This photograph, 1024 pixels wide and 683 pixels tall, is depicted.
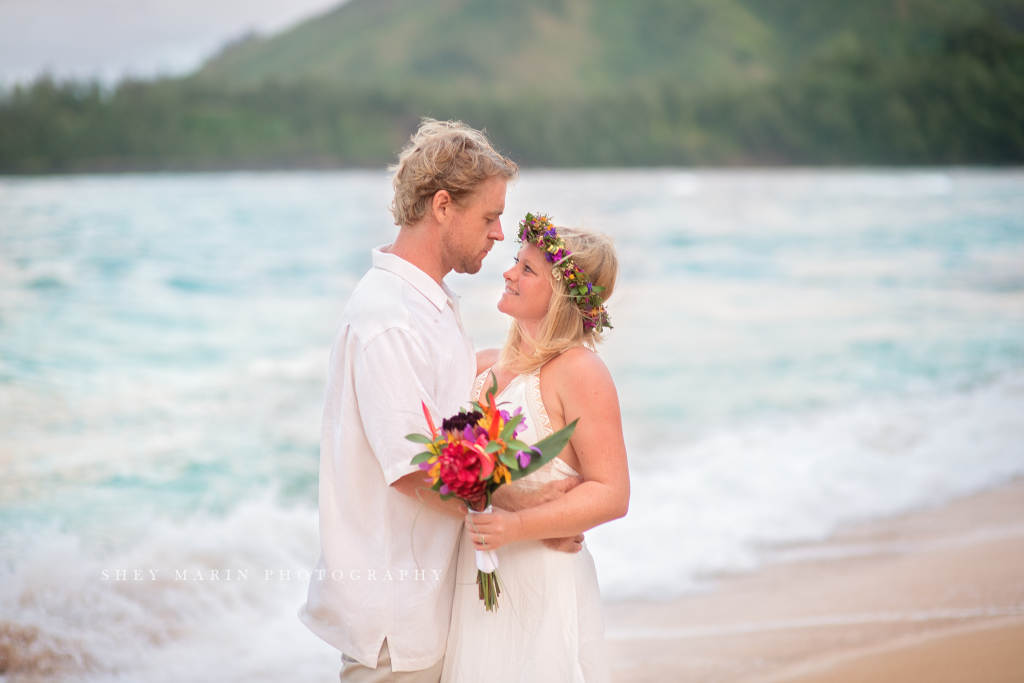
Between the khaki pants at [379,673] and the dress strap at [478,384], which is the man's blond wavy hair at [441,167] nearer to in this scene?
the dress strap at [478,384]

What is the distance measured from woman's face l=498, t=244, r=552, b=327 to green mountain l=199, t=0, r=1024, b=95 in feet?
117

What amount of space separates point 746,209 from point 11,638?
30733mm

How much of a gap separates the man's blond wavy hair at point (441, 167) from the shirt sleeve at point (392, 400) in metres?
0.46

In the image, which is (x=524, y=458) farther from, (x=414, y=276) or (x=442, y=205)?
(x=442, y=205)

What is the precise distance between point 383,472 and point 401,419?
0.61 ft

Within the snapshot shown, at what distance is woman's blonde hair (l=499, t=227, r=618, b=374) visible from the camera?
2.50 meters

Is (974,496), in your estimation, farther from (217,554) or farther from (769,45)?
(769,45)

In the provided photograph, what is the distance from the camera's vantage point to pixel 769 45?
4453cm

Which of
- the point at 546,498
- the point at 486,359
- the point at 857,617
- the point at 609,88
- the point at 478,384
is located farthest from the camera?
the point at 609,88

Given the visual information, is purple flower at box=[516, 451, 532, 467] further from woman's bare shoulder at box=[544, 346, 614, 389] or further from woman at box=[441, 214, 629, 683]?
woman's bare shoulder at box=[544, 346, 614, 389]

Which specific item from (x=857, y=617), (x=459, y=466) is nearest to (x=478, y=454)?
(x=459, y=466)

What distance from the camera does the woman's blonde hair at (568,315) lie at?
2.50m

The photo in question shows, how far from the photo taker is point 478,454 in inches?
78.3

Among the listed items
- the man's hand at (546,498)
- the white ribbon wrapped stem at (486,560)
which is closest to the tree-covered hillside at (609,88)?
the man's hand at (546,498)
